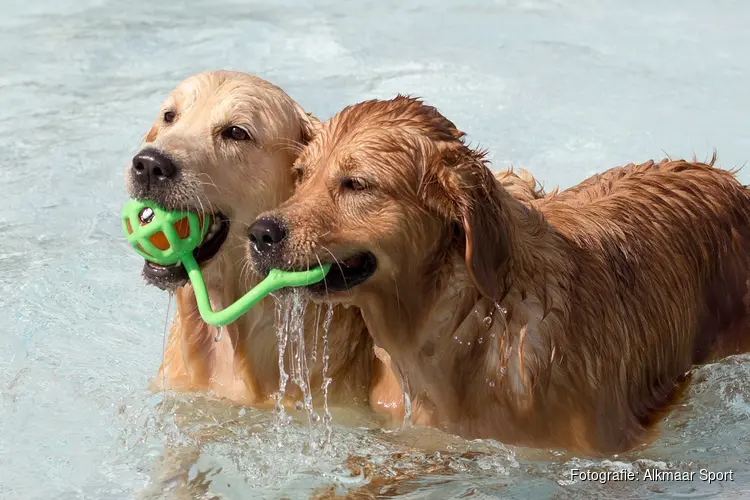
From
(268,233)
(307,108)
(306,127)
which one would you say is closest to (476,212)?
(268,233)

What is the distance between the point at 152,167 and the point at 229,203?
49 cm

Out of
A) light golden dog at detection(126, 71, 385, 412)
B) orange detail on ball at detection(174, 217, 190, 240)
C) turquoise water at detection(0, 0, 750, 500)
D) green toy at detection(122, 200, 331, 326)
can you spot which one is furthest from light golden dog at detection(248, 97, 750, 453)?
orange detail on ball at detection(174, 217, 190, 240)

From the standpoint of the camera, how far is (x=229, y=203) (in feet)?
19.5

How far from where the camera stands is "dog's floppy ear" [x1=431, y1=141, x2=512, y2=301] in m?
5.33

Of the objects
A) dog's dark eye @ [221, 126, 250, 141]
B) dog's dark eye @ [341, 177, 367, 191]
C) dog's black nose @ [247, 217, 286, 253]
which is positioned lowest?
dog's black nose @ [247, 217, 286, 253]

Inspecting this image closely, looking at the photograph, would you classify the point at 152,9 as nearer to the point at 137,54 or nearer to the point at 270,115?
the point at 137,54

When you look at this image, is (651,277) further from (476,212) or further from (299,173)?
(299,173)

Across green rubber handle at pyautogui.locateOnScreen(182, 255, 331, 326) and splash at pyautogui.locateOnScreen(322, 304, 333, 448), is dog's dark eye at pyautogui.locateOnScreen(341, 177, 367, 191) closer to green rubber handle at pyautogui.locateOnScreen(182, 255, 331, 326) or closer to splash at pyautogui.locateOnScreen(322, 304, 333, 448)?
green rubber handle at pyautogui.locateOnScreen(182, 255, 331, 326)

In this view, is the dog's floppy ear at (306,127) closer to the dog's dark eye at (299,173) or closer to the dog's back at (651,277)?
the dog's dark eye at (299,173)

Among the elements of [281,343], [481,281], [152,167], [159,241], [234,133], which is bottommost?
[281,343]

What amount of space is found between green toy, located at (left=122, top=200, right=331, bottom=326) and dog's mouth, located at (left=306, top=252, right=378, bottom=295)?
43 cm

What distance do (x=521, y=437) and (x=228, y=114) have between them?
7.18ft

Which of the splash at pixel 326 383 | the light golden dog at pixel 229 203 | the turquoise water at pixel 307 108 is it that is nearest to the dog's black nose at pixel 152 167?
the light golden dog at pixel 229 203

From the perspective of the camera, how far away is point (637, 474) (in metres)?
5.90
